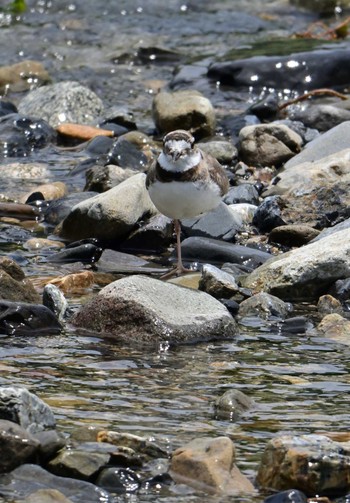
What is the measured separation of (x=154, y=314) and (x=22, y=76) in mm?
9464

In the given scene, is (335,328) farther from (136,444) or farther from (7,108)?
(7,108)

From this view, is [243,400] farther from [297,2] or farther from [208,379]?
[297,2]

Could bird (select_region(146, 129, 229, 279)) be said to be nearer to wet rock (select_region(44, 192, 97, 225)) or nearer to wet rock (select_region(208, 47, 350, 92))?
wet rock (select_region(44, 192, 97, 225))

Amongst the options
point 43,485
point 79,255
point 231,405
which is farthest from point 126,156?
point 43,485

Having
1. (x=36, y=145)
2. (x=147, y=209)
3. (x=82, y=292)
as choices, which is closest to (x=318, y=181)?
(x=147, y=209)

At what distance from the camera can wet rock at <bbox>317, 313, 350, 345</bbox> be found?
736 cm

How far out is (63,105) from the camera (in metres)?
13.9

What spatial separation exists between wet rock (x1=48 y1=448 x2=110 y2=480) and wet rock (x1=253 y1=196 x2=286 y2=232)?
534 centimetres

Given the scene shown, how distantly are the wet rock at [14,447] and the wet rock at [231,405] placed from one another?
1171 millimetres

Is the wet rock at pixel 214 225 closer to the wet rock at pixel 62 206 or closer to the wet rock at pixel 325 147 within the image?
the wet rock at pixel 62 206

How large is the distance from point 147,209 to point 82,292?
1598 millimetres

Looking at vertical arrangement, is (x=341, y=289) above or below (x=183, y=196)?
below

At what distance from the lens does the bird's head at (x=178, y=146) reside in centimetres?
841

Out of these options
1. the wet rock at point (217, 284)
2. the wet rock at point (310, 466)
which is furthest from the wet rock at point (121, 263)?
the wet rock at point (310, 466)
